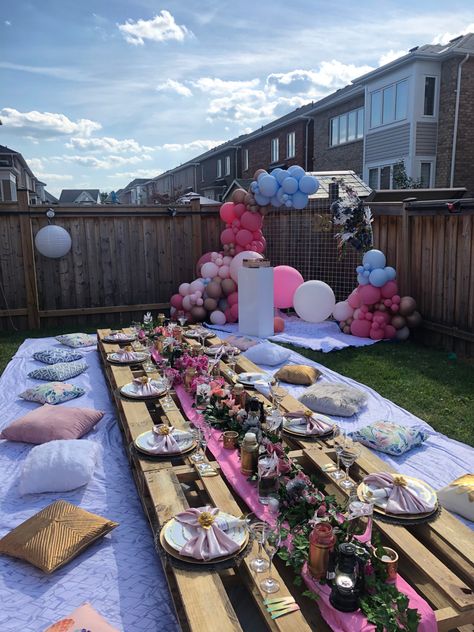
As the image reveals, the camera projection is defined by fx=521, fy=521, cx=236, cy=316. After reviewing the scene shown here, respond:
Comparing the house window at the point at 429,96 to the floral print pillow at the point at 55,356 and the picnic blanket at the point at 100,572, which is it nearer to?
the floral print pillow at the point at 55,356

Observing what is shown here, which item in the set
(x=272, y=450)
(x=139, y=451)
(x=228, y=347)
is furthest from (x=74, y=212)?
(x=272, y=450)

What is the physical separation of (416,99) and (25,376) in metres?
13.8

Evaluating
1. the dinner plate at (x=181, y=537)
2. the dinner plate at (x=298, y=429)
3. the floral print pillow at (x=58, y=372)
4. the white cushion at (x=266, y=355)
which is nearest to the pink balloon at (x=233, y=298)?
the white cushion at (x=266, y=355)

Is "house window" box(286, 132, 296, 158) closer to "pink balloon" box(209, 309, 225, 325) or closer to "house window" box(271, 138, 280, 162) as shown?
"house window" box(271, 138, 280, 162)

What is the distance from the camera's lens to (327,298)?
7.97 metres

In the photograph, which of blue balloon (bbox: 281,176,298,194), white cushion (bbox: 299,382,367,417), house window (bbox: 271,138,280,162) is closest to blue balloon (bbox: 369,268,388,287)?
blue balloon (bbox: 281,176,298,194)

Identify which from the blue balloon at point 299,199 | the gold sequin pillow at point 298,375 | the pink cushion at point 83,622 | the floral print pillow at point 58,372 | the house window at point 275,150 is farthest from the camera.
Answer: the house window at point 275,150

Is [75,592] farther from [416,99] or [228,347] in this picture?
[416,99]

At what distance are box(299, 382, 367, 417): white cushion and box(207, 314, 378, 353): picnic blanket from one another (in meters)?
2.27

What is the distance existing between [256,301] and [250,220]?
1.75m

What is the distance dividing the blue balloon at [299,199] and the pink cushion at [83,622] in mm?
6810

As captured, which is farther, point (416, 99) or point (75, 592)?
point (416, 99)

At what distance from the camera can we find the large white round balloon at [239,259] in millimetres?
8188

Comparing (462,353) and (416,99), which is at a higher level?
(416,99)
